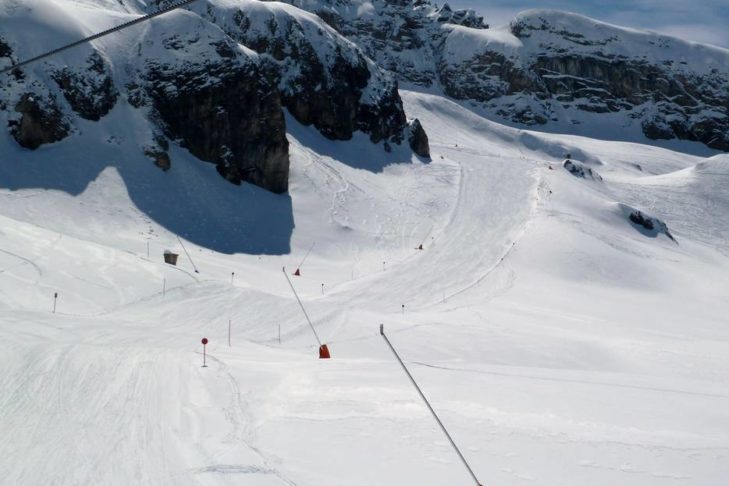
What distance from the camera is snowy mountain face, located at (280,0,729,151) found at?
127500 mm

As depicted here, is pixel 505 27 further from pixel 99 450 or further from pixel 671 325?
pixel 99 450

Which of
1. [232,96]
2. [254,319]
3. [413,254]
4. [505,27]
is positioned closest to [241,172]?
[232,96]

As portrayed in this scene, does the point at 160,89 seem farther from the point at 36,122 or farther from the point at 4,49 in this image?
the point at 4,49

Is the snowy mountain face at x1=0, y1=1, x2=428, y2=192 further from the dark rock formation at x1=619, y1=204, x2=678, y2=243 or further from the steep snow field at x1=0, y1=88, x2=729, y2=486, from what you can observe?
the dark rock formation at x1=619, y1=204, x2=678, y2=243

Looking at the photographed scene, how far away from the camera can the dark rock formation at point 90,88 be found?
120 feet

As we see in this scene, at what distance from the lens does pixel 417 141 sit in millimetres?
64375

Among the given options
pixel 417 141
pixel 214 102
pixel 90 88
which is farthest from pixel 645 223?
pixel 90 88

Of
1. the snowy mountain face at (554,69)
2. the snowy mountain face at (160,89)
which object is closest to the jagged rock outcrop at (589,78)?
the snowy mountain face at (554,69)

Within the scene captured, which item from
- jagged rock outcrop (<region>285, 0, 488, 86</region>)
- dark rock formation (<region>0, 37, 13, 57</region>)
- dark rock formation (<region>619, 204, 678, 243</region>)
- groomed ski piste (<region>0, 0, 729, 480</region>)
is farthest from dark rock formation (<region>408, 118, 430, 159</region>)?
jagged rock outcrop (<region>285, 0, 488, 86</region>)

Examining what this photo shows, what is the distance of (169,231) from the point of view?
33688 millimetres

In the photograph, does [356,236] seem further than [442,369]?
Yes

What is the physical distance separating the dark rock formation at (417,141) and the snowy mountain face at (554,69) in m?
64.1

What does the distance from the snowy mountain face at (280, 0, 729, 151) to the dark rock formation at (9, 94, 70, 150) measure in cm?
9616

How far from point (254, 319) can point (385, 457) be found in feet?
44.5
